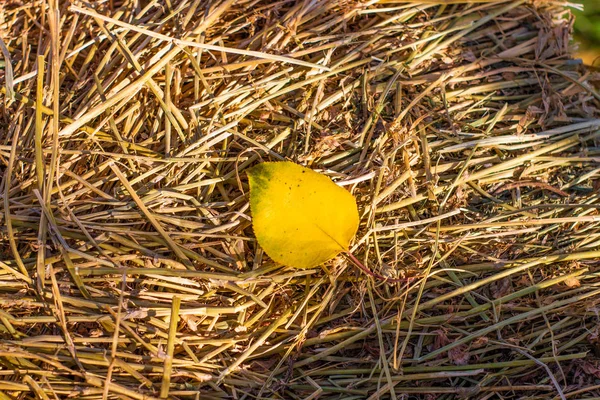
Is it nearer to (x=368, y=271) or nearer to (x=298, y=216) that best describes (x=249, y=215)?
(x=298, y=216)

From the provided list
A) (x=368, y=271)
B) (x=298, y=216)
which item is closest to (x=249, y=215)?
(x=298, y=216)

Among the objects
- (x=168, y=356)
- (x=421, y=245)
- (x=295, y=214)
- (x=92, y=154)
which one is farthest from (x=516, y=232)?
(x=92, y=154)

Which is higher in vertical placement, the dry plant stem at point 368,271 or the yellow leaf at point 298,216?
the yellow leaf at point 298,216

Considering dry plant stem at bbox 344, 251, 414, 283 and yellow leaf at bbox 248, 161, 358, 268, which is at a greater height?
yellow leaf at bbox 248, 161, 358, 268
